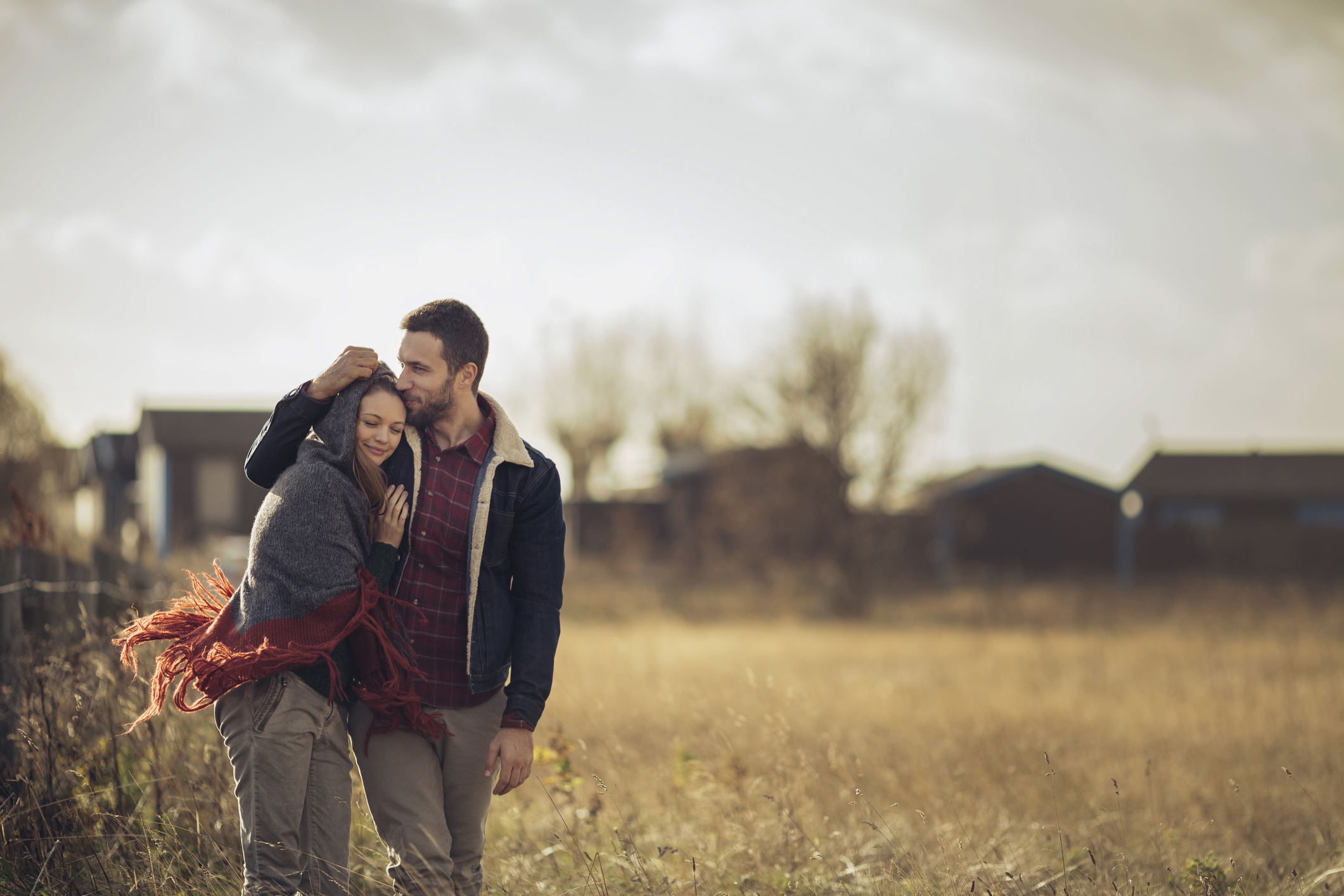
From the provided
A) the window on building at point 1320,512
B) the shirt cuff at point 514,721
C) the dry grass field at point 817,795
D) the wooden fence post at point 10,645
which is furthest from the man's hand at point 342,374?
the window on building at point 1320,512

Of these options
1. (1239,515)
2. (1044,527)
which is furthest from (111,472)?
(1239,515)

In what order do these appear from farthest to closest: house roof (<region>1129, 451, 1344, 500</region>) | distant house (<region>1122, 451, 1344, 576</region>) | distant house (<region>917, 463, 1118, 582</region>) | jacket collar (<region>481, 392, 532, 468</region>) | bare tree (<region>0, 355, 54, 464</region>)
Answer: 1. house roof (<region>1129, 451, 1344, 500</region>)
2. distant house (<region>917, 463, 1118, 582</region>)
3. distant house (<region>1122, 451, 1344, 576</region>)
4. bare tree (<region>0, 355, 54, 464</region>)
5. jacket collar (<region>481, 392, 532, 468</region>)

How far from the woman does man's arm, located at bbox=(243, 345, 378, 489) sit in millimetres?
52

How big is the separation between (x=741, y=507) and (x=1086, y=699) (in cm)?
1487

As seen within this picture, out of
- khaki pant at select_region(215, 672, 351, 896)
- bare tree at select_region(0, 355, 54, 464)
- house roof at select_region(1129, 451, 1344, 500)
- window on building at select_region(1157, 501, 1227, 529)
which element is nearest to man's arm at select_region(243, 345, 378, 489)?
khaki pant at select_region(215, 672, 351, 896)

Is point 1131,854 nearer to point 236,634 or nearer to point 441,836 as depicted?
point 441,836

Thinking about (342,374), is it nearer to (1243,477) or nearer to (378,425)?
(378,425)

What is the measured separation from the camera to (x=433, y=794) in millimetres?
2926

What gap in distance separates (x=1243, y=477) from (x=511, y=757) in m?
39.6

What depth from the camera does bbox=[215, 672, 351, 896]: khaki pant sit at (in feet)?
8.71

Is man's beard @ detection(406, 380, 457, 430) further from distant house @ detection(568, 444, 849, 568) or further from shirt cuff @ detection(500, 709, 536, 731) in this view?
distant house @ detection(568, 444, 849, 568)

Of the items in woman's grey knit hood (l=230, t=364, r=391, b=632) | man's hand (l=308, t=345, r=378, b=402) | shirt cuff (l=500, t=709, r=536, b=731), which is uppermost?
man's hand (l=308, t=345, r=378, b=402)

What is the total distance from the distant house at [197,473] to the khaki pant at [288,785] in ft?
99.0

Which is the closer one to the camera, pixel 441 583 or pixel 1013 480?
pixel 441 583
